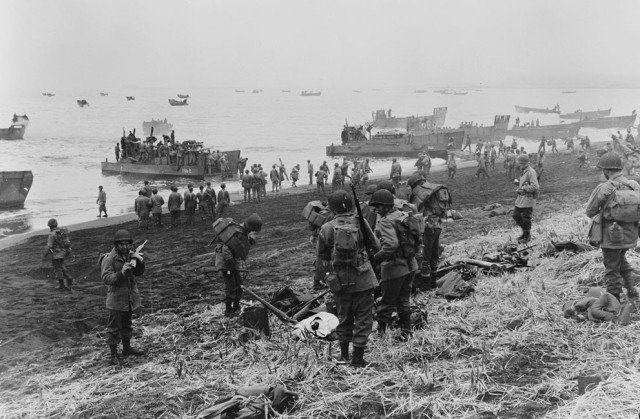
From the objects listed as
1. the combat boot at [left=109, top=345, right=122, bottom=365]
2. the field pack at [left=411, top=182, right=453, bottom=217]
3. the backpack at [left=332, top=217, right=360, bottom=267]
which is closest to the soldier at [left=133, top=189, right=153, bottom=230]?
the combat boot at [left=109, top=345, right=122, bottom=365]

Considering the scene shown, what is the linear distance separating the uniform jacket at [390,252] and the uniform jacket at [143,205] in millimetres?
12374

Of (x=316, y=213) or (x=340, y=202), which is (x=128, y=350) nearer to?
(x=340, y=202)

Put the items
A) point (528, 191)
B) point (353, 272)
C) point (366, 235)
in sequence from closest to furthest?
point (353, 272)
point (366, 235)
point (528, 191)

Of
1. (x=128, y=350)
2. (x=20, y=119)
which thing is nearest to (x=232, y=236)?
(x=128, y=350)

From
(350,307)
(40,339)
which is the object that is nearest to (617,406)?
(350,307)

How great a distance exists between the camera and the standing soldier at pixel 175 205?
1727 cm

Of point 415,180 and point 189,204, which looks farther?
point 189,204

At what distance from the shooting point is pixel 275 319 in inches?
288

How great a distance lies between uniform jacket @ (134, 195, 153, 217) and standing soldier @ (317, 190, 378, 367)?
12.6 metres

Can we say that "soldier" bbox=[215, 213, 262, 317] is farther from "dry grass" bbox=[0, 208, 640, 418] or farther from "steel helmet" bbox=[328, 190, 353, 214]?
"steel helmet" bbox=[328, 190, 353, 214]

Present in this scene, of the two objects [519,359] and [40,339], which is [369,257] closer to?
[519,359]

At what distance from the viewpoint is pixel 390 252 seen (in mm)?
5734

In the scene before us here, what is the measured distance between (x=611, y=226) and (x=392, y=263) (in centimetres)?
238

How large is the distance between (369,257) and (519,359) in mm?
1777
